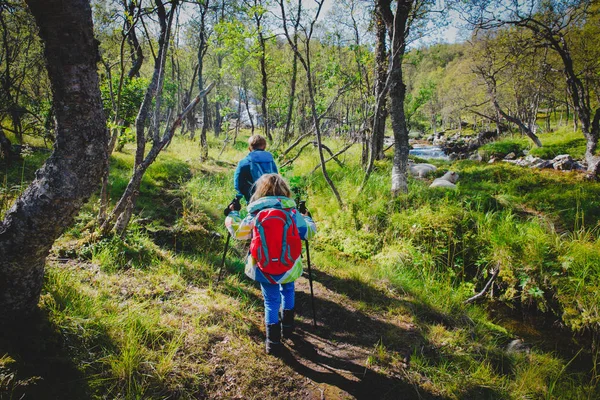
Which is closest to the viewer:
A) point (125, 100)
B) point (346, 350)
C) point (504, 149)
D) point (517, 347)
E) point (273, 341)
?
point (273, 341)

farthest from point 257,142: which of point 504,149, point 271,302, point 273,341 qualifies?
point 504,149

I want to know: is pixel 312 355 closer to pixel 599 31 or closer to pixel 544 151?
pixel 544 151

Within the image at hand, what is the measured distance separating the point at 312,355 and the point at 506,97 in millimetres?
41865

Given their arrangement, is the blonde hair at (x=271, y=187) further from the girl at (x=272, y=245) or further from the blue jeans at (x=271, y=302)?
the blue jeans at (x=271, y=302)

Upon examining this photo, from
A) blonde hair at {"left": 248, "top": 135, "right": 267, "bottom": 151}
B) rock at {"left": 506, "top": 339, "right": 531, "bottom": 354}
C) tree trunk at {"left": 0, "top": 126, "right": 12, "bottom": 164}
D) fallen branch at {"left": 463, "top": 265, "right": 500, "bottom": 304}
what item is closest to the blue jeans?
blonde hair at {"left": 248, "top": 135, "right": 267, "bottom": 151}

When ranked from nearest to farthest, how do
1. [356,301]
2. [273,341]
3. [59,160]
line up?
1. [59,160]
2. [273,341]
3. [356,301]

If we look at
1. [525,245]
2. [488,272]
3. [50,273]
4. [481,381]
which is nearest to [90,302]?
[50,273]

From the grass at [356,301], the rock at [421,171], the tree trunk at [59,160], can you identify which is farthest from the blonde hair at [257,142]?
the rock at [421,171]

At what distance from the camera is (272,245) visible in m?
2.89

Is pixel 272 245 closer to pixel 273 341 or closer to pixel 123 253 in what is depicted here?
pixel 273 341

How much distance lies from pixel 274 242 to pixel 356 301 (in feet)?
6.79

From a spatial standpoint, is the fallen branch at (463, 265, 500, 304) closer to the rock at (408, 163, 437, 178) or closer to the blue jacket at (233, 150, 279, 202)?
the blue jacket at (233, 150, 279, 202)

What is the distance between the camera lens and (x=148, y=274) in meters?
3.79

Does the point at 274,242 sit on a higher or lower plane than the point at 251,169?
lower
